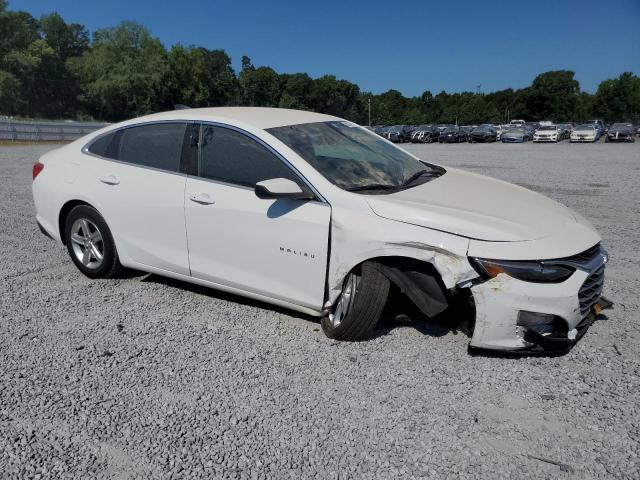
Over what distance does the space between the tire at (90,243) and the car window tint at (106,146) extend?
499 millimetres

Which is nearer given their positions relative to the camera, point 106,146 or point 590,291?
point 590,291

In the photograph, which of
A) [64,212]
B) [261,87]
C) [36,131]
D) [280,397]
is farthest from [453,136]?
[261,87]

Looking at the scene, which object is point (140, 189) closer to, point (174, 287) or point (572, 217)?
point (174, 287)

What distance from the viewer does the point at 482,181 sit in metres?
4.38

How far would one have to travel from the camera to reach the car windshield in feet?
12.3

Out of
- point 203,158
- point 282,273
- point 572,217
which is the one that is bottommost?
point 282,273

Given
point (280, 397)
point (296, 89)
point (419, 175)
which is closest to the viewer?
point (280, 397)

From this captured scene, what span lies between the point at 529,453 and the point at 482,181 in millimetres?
2397

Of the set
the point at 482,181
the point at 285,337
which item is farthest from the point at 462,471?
the point at 482,181

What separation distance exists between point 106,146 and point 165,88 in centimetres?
9708

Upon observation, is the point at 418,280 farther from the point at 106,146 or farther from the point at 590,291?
the point at 106,146

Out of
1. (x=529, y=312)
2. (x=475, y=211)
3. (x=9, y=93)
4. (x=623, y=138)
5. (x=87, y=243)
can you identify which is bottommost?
(x=623, y=138)

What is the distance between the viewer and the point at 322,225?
3467 millimetres

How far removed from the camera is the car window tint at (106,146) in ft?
15.3
